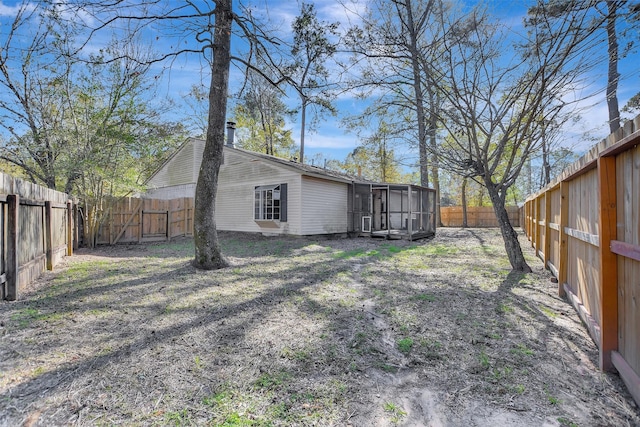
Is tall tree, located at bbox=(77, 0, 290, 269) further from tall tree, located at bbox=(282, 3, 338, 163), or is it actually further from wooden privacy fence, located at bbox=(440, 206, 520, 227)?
wooden privacy fence, located at bbox=(440, 206, 520, 227)

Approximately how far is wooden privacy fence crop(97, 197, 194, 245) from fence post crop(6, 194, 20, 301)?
246 inches

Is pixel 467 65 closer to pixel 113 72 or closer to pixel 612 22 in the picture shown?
pixel 612 22

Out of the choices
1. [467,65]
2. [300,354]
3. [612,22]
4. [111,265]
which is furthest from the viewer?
[111,265]

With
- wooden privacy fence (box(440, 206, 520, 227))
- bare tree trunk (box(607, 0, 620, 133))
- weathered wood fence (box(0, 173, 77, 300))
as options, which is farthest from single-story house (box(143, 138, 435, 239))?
wooden privacy fence (box(440, 206, 520, 227))

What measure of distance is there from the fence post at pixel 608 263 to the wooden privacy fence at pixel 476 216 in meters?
22.0

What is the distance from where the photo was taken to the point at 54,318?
3.21m

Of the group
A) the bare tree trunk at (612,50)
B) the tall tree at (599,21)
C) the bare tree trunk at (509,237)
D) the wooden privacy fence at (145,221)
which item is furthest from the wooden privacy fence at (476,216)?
the wooden privacy fence at (145,221)

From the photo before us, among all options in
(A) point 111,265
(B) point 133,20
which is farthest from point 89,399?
(B) point 133,20

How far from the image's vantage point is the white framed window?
11.5 metres

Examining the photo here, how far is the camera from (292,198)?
11422mm

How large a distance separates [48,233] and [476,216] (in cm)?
2487

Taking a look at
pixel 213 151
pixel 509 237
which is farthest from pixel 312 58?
pixel 509 237

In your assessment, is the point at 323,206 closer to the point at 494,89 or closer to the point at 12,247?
the point at 494,89

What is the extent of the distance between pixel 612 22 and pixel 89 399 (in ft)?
23.0
